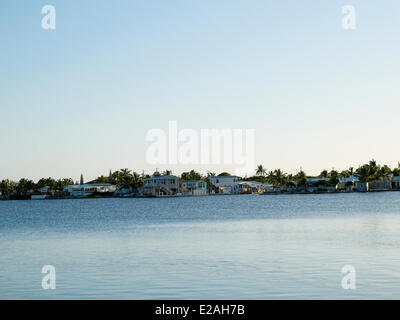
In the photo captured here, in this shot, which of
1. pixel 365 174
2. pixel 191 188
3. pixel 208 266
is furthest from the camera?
pixel 191 188

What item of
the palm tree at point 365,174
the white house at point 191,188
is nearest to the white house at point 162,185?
the white house at point 191,188

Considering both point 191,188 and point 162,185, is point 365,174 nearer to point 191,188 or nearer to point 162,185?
point 191,188

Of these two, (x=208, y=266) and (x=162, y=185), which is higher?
(x=162, y=185)

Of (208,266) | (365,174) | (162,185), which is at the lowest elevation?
(208,266)

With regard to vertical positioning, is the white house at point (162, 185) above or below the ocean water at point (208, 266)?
above

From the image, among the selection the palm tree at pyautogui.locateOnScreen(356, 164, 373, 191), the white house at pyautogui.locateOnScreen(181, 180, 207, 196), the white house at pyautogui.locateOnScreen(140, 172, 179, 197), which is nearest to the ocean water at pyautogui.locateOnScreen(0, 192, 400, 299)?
the white house at pyautogui.locateOnScreen(140, 172, 179, 197)

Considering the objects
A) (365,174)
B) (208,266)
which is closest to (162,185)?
(365,174)

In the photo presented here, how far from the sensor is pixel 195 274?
1997cm

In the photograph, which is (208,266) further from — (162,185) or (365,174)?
(365,174)

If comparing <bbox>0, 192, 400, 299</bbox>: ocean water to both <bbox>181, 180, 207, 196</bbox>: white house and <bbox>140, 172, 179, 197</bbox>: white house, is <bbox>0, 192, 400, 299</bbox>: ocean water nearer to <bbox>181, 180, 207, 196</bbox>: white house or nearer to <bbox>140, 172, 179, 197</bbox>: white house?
<bbox>140, 172, 179, 197</bbox>: white house

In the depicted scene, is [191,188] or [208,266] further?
[191,188]

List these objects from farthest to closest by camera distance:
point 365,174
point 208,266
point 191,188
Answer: point 191,188, point 365,174, point 208,266

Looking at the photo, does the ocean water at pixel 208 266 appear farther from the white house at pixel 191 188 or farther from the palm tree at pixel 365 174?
the palm tree at pixel 365 174

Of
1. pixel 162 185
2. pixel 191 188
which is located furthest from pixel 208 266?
pixel 191 188
